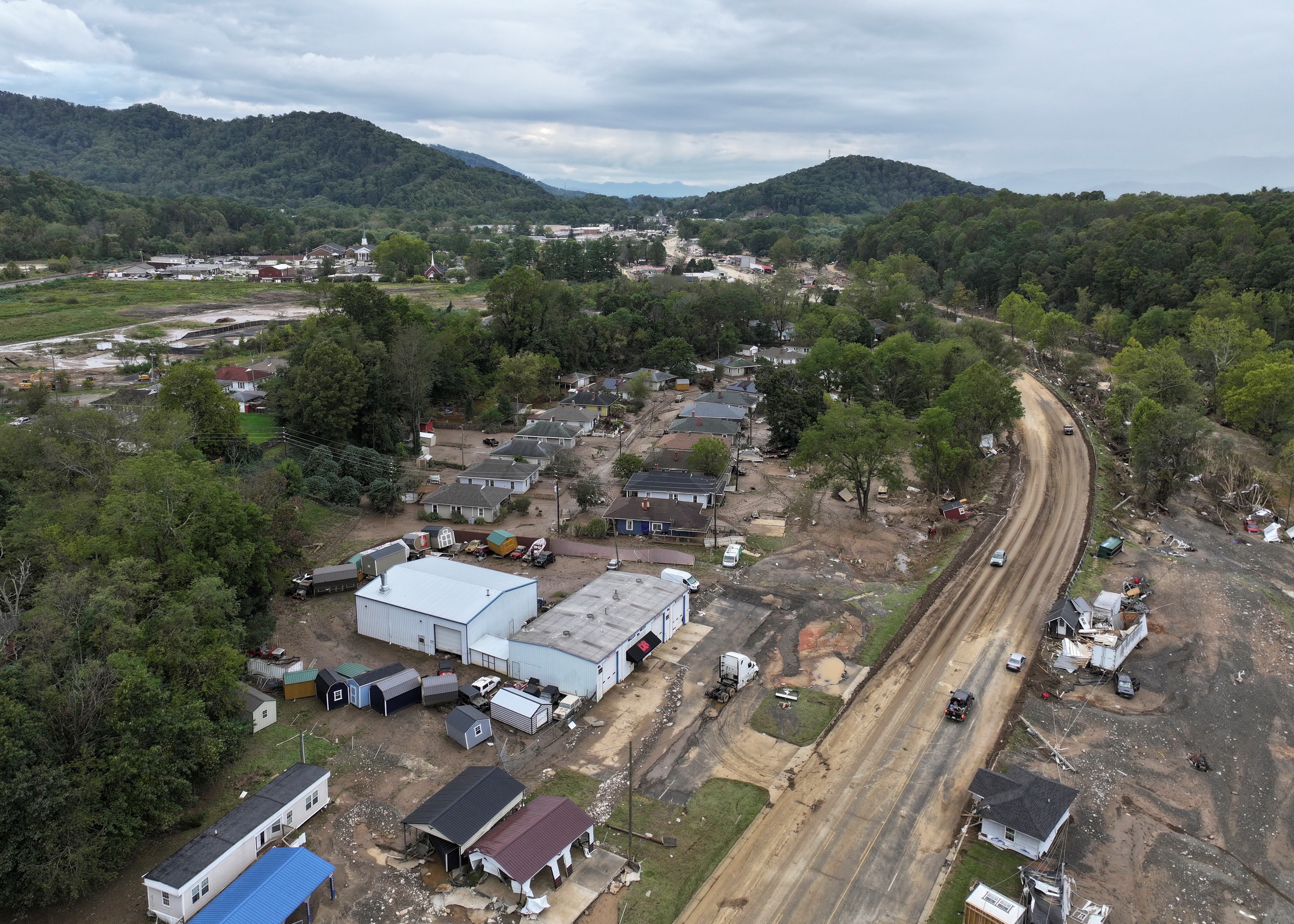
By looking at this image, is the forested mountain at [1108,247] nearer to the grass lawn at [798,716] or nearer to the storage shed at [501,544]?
the grass lawn at [798,716]

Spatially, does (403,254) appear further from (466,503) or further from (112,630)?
(112,630)

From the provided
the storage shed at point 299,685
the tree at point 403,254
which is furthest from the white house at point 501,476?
the tree at point 403,254

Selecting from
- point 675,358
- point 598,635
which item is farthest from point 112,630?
point 675,358

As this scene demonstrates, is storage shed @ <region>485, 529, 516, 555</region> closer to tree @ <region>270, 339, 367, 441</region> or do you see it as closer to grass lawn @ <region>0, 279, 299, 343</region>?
tree @ <region>270, 339, 367, 441</region>

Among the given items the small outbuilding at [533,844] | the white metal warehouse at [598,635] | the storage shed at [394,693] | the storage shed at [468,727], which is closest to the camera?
the small outbuilding at [533,844]

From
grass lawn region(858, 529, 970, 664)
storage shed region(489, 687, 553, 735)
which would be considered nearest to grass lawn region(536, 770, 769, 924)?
storage shed region(489, 687, 553, 735)

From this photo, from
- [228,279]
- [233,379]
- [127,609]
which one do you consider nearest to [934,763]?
[127,609]

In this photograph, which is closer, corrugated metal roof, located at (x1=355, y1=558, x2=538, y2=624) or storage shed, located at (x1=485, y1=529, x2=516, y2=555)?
corrugated metal roof, located at (x1=355, y1=558, x2=538, y2=624)

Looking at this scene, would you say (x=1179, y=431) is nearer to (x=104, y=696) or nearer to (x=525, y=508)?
(x=525, y=508)
